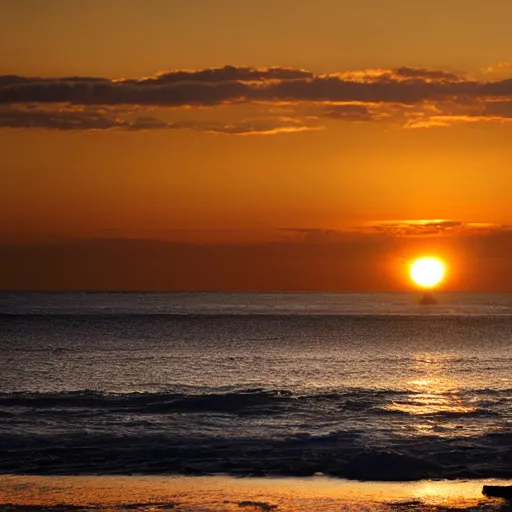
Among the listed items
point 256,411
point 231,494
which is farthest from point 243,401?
point 231,494

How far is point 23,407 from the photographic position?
152 ft

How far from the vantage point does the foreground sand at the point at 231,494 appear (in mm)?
25719

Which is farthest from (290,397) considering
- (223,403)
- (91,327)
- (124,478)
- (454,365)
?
(91,327)

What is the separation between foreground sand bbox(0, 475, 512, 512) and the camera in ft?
84.4

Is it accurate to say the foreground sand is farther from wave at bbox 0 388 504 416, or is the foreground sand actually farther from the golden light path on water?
wave at bbox 0 388 504 416

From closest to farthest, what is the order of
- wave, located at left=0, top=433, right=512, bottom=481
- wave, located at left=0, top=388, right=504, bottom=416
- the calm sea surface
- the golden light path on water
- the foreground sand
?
the foreground sand, wave, located at left=0, top=433, right=512, bottom=481, the calm sea surface, the golden light path on water, wave, located at left=0, top=388, right=504, bottom=416

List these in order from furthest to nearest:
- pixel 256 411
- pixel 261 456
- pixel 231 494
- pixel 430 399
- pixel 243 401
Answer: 1. pixel 430 399
2. pixel 243 401
3. pixel 256 411
4. pixel 261 456
5. pixel 231 494

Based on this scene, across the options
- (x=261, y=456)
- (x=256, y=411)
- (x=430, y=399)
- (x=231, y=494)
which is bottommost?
(x=231, y=494)

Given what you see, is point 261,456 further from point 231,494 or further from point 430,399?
point 430,399

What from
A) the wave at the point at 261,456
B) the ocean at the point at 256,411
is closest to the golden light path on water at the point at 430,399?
the ocean at the point at 256,411

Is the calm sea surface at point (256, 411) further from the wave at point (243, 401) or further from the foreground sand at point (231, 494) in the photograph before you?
the foreground sand at point (231, 494)

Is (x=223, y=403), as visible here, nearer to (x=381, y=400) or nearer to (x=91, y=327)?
(x=381, y=400)

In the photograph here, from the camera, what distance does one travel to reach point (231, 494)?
2744cm

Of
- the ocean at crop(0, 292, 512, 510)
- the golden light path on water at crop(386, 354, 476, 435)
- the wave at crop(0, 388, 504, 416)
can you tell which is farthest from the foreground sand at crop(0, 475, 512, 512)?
the wave at crop(0, 388, 504, 416)
